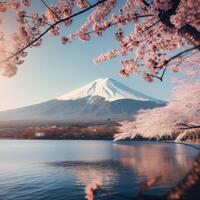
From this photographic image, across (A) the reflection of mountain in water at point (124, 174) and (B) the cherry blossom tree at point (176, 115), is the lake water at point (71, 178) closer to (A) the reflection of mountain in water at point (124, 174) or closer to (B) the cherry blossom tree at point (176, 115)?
(A) the reflection of mountain in water at point (124, 174)

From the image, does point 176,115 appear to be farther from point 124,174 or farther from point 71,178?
point 71,178

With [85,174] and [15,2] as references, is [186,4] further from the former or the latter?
[85,174]

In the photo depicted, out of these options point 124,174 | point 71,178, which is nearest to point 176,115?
point 124,174

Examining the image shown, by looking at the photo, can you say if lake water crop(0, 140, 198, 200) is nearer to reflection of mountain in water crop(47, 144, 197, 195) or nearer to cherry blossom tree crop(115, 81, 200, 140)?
reflection of mountain in water crop(47, 144, 197, 195)

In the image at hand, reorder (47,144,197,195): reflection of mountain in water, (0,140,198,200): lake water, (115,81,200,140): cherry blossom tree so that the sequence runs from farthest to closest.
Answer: (115,81,200,140): cherry blossom tree
(47,144,197,195): reflection of mountain in water
(0,140,198,200): lake water

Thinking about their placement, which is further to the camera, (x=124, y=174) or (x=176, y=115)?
(x=176, y=115)

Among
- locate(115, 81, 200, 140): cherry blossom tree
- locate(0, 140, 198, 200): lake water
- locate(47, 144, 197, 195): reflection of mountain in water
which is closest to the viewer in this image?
locate(0, 140, 198, 200): lake water

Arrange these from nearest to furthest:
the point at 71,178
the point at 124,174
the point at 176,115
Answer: the point at 71,178, the point at 124,174, the point at 176,115

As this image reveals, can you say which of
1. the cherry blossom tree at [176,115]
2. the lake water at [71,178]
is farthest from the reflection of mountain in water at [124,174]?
the cherry blossom tree at [176,115]

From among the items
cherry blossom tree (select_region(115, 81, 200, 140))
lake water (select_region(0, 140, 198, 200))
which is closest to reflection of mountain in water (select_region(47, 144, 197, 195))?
lake water (select_region(0, 140, 198, 200))

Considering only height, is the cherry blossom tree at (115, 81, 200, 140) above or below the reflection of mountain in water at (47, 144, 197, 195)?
above

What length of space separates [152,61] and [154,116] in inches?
1130

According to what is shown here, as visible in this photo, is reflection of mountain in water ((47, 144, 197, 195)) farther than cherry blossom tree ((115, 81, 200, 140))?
No

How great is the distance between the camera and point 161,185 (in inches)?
867
